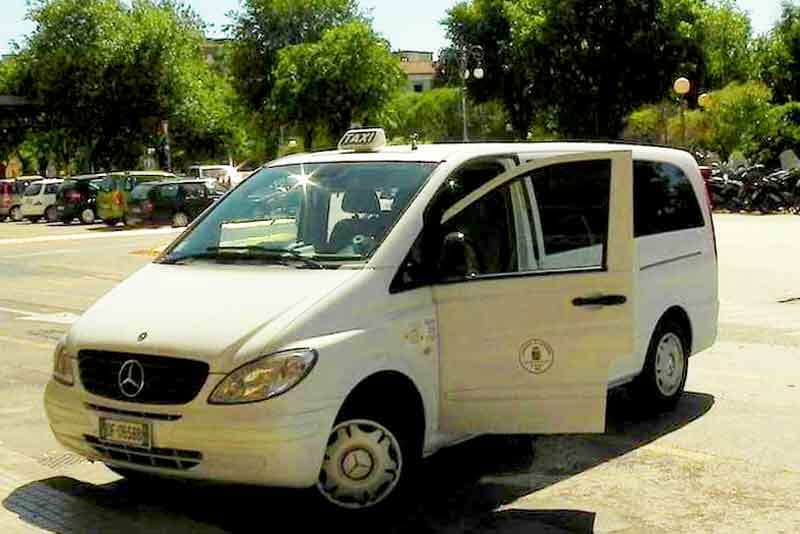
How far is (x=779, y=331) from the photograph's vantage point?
456 inches

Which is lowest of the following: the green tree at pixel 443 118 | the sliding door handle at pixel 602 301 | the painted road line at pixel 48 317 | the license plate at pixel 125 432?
the painted road line at pixel 48 317

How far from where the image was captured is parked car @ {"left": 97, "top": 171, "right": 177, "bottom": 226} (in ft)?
123

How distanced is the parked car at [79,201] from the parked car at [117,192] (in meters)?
1.49

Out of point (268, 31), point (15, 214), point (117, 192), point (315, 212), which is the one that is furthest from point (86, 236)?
point (268, 31)

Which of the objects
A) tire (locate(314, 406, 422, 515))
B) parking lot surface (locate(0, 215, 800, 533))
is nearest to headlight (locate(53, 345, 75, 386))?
parking lot surface (locate(0, 215, 800, 533))

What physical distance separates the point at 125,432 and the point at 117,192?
3348cm

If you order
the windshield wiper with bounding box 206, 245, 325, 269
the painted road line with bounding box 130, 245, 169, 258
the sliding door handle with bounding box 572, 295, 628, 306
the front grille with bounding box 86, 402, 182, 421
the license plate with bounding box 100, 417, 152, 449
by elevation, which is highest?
the windshield wiper with bounding box 206, 245, 325, 269

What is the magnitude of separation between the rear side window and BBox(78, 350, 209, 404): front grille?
3421mm

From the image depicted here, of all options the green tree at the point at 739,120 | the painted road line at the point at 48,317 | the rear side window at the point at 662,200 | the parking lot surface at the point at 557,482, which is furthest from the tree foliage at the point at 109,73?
the rear side window at the point at 662,200

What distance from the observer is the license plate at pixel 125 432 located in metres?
5.22

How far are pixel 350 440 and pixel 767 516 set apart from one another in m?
2.03

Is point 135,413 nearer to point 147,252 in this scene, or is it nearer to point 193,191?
point 147,252

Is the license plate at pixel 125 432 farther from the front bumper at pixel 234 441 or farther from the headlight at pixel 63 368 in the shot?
the headlight at pixel 63 368

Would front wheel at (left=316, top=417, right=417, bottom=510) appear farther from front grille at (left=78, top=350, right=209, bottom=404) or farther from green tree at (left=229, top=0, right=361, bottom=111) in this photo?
green tree at (left=229, top=0, right=361, bottom=111)
